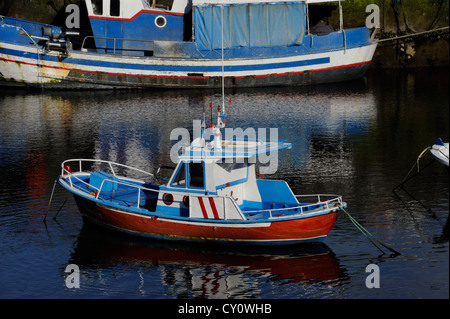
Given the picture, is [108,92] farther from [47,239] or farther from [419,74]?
[47,239]

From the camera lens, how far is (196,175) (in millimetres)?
22328

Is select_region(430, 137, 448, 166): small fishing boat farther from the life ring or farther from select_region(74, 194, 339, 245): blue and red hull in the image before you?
the life ring

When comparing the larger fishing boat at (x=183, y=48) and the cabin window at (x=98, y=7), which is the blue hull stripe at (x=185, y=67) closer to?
the larger fishing boat at (x=183, y=48)

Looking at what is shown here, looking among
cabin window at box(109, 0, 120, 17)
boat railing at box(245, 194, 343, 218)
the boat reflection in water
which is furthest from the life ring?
cabin window at box(109, 0, 120, 17)

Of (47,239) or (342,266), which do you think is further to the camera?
(47,239)

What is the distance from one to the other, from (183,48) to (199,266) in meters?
28.7

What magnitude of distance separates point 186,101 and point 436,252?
26.7 m

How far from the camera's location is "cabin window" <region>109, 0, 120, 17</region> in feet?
158

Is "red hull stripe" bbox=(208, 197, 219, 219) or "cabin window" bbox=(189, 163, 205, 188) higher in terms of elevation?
"cabin window" bbox=(189, 163, 205, 188)
